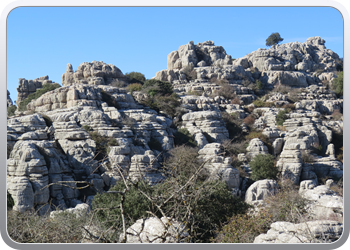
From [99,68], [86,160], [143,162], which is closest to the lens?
[143,162]

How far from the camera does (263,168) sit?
739 inches

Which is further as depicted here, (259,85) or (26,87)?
(259,85)

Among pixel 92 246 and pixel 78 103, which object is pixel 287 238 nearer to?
pixel 92 246

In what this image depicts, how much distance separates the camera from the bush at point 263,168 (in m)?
18.5

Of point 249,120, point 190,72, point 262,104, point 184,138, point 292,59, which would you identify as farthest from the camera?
point 292,59

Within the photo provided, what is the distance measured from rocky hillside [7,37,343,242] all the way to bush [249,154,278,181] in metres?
0.40

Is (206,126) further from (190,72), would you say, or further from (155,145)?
(190,72)

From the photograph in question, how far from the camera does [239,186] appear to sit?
18031mm

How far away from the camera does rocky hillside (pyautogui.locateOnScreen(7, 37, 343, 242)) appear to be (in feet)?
48.1

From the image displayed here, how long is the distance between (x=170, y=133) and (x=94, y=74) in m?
16.6

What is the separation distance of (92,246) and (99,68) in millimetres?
34206

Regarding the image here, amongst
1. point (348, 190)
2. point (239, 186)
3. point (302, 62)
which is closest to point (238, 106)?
point (239, 186)

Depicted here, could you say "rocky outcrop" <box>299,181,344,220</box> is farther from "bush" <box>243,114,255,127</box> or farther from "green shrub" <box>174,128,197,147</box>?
"bush" <box>243,114,255,127</box>

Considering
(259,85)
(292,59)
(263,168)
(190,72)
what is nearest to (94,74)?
(190,72)
